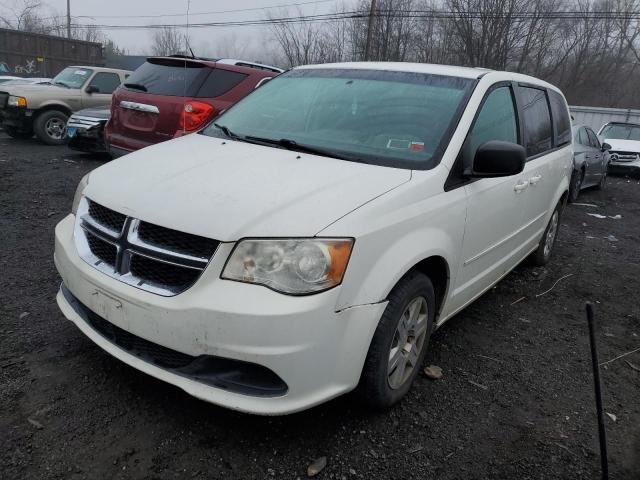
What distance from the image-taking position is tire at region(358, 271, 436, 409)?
93.4 inches

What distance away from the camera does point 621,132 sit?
14.8 meters

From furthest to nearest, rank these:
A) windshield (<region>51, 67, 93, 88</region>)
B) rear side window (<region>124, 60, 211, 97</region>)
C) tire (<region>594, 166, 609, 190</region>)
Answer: windshield (<region>51, 67, 93, 88</region>), tire (<region>594, 166, 609, 190</region>), rear side window (<region>124, 60, 211, 97</region>)

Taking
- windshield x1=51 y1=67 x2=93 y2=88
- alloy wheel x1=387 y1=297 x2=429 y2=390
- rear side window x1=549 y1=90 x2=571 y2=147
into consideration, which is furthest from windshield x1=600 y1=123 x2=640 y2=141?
alloy wheel x1=387 y1=297 x2=429 y2=390

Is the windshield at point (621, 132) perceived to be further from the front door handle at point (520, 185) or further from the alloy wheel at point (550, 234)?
the front door handle at point (520, 185)

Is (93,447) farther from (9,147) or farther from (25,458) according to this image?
(9,147)

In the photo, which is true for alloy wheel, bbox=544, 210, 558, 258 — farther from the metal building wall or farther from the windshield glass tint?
the metal building wall

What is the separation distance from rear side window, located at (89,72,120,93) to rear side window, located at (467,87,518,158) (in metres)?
10.1

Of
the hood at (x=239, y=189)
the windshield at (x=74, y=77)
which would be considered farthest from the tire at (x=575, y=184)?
the windshield at (x=74, y=77)

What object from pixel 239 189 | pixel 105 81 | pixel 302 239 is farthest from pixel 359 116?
pixel 105 81

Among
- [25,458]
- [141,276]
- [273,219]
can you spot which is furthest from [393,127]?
[25,458]

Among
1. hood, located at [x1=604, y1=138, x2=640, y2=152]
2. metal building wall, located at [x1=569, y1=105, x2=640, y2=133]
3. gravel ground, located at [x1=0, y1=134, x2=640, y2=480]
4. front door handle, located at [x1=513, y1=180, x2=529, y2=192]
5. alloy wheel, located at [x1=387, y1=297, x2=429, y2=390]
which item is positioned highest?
metal building wall, located at [x1=569, y1=105, x2=640, y2=133]

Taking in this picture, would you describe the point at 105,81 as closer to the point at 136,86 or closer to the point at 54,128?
the point at 54,128

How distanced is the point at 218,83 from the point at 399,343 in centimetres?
511

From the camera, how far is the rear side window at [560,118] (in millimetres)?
4805
